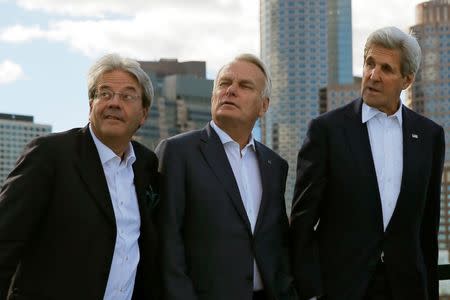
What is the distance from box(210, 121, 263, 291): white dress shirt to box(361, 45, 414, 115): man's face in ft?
2.01

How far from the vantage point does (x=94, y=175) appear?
3570mm

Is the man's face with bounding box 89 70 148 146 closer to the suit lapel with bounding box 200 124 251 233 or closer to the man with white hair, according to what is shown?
the man with white hair

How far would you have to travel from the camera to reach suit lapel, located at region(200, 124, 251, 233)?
3.76 meters

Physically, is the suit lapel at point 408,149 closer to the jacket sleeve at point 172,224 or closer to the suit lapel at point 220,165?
the suit lapel at point 220,165

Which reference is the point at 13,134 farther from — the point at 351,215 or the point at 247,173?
the point at 351,215

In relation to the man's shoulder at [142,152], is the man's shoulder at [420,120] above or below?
above

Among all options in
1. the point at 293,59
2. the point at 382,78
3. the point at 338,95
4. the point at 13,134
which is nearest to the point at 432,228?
the point at 382,78

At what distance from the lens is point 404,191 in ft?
12.5

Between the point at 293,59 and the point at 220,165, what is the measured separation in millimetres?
169715

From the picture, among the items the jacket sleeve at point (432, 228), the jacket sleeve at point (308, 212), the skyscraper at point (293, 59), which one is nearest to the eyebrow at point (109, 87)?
the jacket sleeve at point (308, 212)

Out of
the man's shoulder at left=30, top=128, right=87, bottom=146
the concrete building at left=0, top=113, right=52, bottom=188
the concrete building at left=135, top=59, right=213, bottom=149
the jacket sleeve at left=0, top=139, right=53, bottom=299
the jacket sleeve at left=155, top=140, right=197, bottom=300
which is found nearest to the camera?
the jacket sleeve at left=0, top=139, right=53, bottom=299

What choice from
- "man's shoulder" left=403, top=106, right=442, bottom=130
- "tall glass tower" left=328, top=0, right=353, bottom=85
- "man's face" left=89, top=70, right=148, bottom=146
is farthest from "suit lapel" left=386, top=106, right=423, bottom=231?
"tall glass tower" left=328, top=0, right=353, bottom=85

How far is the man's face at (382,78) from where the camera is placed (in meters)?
3.88

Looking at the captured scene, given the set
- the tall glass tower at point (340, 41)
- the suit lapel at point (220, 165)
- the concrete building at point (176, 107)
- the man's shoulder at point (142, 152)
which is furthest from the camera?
the tall glass tower at point (340, 41)
